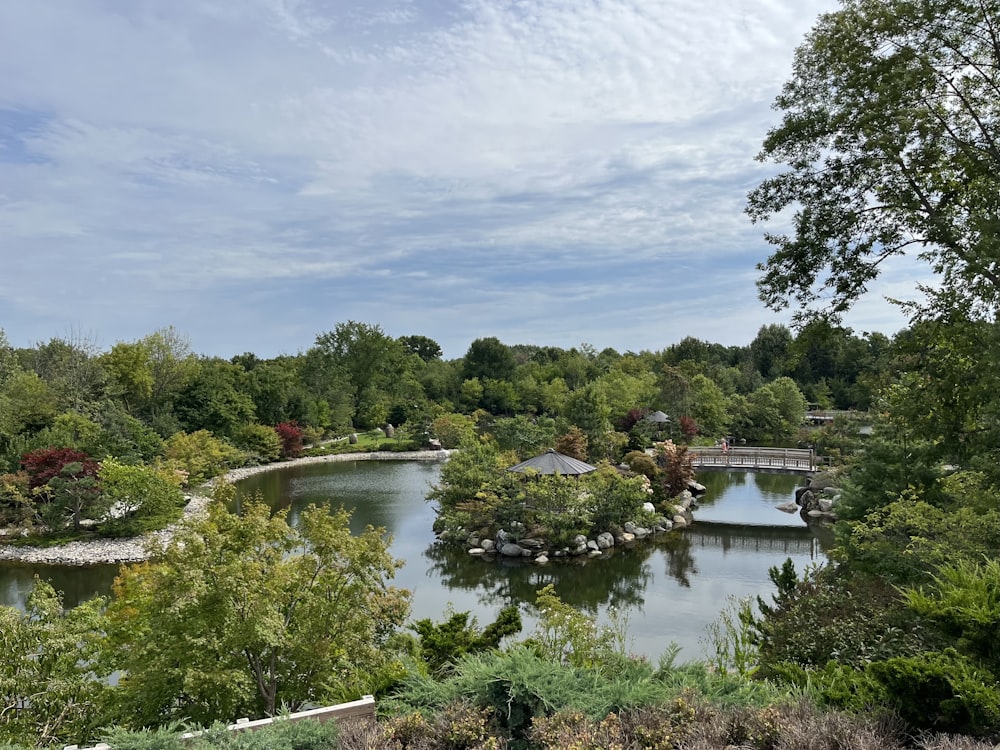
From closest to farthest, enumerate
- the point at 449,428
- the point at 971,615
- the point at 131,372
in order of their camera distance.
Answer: the point at 971,615 → the point at 131,372 → the point at 449,428

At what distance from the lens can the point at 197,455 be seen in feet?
63.2

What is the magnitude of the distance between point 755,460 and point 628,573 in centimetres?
1005

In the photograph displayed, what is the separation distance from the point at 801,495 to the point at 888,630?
13443 mm

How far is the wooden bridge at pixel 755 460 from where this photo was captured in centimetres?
1872

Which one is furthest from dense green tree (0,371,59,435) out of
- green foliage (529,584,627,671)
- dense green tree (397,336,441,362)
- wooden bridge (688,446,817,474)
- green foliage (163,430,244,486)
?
dense green tree (397,336,441,362)

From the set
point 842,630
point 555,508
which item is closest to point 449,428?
point 555,508

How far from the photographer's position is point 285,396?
2759 centimetres

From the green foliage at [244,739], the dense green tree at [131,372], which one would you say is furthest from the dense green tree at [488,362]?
the green foliage at [244,739]

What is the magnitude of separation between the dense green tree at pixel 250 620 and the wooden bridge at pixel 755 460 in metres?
15.1

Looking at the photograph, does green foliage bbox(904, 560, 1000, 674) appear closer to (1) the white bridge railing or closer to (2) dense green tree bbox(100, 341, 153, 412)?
(1) the white bridge railing

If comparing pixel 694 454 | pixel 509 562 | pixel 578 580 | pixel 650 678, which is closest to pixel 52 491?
pixel 509 562

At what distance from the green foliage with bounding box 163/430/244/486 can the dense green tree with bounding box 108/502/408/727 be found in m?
13.7

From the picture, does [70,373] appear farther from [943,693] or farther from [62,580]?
[943,693]

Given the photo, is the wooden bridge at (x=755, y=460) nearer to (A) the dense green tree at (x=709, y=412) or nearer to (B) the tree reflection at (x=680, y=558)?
(B) the tree reflection at (x=680, y=558)
